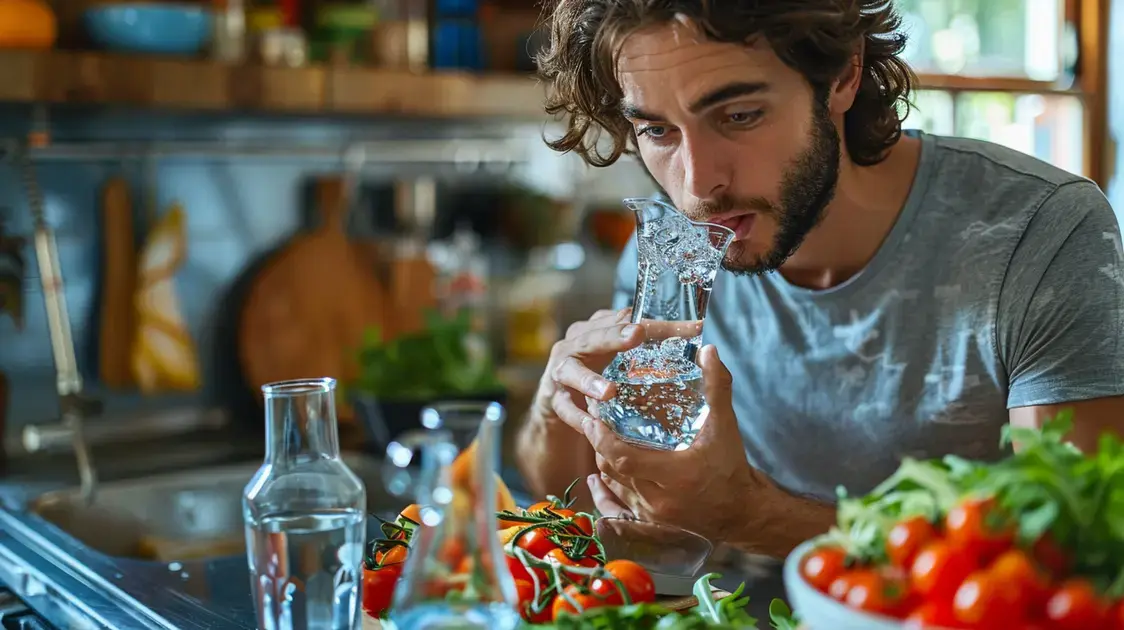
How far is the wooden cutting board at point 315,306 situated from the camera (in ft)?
8.07

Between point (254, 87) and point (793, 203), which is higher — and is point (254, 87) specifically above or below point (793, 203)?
above

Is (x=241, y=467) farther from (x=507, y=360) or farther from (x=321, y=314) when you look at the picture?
(x=507, y=360)

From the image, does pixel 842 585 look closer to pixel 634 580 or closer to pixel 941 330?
pixel 634 580

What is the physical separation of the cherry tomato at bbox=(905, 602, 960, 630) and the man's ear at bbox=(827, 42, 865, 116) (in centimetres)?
80

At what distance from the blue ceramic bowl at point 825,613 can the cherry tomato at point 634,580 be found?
0.59 feet

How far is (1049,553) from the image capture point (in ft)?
2.14

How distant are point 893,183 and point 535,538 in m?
0.72

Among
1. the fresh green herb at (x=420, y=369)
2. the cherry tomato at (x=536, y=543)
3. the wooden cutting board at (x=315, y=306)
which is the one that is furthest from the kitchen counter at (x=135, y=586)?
the wooden cutting board at (x=315, y=306)

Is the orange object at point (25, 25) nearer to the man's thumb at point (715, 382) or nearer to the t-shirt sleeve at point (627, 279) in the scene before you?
the t-shirt sleeve at point (627, 279)

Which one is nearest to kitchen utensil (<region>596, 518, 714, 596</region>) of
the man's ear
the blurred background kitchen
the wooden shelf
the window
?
the man's ear

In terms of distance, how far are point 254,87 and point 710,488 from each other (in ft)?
4.29

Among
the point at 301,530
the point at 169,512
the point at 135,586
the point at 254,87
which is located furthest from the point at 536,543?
the point at 254,87

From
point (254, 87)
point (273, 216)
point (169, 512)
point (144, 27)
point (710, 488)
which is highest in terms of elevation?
point (144, 27)

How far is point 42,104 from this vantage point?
216cm
